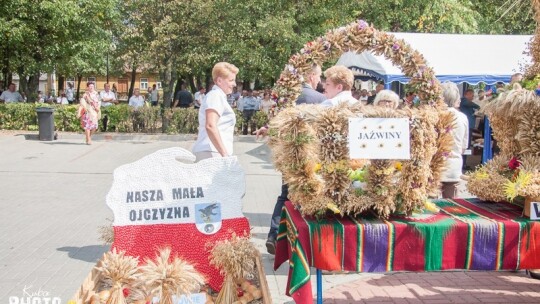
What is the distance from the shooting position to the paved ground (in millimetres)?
4848

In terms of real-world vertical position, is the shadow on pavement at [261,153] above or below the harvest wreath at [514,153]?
below

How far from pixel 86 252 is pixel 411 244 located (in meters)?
3.79

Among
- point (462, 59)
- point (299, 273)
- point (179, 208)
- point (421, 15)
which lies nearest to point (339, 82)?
point (179, 208)

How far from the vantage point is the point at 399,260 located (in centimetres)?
358

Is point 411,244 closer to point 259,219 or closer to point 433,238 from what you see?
point 433,238

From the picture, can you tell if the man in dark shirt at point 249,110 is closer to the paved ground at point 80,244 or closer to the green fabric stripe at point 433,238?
the paved ground at point 80,244

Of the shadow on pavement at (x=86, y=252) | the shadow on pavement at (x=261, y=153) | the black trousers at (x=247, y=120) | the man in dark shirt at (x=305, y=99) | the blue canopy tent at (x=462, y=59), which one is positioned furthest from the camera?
the black trousers at (x=247, y=120)

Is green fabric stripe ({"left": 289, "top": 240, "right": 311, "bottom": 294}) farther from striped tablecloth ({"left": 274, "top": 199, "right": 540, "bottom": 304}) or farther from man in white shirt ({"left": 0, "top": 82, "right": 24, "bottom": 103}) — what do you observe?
man in white shirt ({"left": 0, "top": 82, "right": 24, "bottom": 103})

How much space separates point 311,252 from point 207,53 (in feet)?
60.0

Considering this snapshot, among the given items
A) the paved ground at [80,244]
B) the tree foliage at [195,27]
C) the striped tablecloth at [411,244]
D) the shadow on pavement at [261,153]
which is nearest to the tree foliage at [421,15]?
the tree foliage at [195,27]

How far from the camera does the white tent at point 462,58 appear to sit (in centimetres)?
1383

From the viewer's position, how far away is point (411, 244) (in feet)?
11.7

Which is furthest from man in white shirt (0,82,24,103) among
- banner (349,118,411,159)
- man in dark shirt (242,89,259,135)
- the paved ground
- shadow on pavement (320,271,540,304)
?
banner (349,118,411,159)

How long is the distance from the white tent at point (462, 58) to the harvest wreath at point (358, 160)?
32.4 feet
